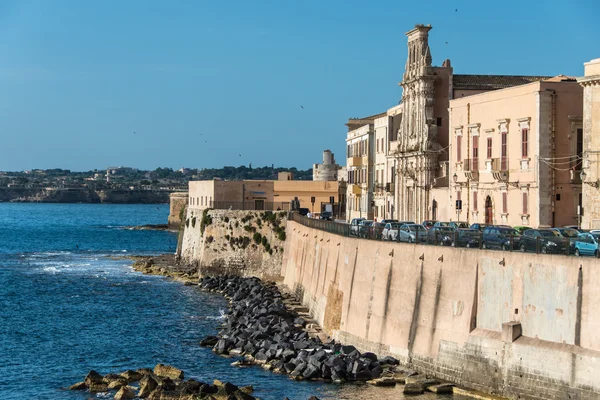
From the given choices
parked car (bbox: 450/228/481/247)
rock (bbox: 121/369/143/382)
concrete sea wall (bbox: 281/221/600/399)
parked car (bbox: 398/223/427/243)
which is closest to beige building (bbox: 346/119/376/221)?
concrete sea wall (bbox: 281/221/600/399)

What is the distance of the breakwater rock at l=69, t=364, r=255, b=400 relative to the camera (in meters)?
33.8

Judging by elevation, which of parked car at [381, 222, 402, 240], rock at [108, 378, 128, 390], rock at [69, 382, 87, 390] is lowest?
rock at [69, 382, 87, 390]

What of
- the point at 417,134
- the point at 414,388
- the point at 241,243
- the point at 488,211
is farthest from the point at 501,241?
the point at 241,243

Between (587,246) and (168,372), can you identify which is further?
(168,372)

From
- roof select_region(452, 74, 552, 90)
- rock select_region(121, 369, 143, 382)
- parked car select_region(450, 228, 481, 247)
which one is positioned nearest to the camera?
parked car select_region(450, 228, 481, 247)

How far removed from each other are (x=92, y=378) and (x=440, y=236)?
42.9ft

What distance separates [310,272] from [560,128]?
14.5 metres

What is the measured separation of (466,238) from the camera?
34594 mm

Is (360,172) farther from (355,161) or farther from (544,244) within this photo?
(544,244)

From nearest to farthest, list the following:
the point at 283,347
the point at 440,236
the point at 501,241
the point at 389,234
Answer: the point at 501,241, the point at 440,236, the point at 389,234, the point at 283,347

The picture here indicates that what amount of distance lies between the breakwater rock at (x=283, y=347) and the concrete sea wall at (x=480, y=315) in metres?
1.18

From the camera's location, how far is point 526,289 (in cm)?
3080

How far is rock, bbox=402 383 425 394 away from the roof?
115ft

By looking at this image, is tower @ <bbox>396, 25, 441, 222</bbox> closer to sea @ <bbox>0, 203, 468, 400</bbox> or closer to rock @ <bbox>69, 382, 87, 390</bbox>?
sea @ <bbox>0, 203, 468, 400</bbox>
